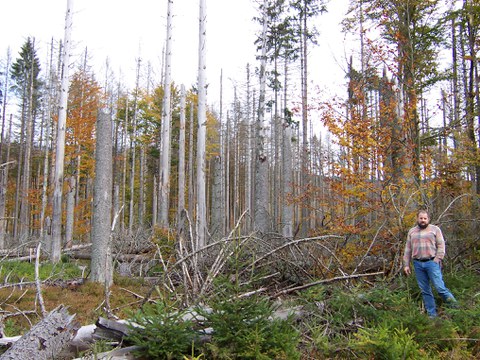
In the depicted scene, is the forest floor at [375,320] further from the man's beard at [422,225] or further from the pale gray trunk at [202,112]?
the pale gray trunk at [202,112]

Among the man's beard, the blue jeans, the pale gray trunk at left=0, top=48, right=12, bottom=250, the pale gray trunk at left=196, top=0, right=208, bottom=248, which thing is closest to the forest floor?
the blue jeans

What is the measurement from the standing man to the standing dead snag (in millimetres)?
4566

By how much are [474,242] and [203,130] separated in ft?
26.3

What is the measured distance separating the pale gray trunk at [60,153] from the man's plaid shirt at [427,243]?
31.9ft

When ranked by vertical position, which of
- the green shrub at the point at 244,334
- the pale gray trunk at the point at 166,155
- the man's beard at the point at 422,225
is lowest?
the green shrub at the point at 244,334

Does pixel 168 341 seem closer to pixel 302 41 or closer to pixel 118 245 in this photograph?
pixel 118 245

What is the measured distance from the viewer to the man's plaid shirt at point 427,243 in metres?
5.40

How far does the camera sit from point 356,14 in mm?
14227

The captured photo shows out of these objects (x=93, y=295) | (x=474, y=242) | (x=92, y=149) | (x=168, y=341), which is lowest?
(x=93, y=295)

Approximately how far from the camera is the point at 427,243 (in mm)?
5473

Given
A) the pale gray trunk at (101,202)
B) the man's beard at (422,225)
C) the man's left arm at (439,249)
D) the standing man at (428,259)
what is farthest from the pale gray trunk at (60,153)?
the man's left arm at (439,249)

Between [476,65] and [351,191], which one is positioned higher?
[476,65]

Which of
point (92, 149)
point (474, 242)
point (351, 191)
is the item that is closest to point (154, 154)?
point (92, 149)

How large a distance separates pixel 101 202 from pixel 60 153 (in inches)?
195
